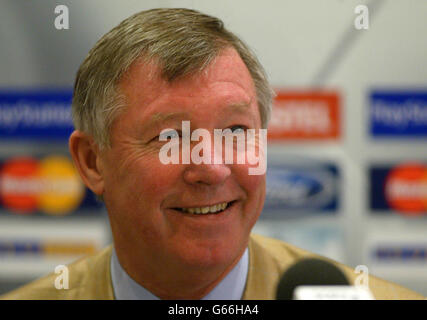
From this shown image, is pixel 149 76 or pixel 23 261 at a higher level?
pixel 149 76

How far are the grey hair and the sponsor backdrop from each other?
4.8 inches

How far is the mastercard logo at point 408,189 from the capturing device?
4.65ft

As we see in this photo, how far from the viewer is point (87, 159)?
1249mm

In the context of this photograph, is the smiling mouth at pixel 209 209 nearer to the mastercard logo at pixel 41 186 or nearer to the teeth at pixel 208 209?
the teeth at pixel 208 209

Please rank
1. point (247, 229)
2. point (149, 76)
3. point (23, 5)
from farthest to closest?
point (23, 5) → point (247, 229) → point (149, 76)

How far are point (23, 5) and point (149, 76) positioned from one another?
1.56 feet

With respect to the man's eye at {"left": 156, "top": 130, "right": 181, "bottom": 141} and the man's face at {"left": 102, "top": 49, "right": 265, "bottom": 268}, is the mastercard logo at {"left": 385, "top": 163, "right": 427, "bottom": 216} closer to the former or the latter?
the man's face at {"left": 102, "top": 49, "right": 265, "bottom": 268}

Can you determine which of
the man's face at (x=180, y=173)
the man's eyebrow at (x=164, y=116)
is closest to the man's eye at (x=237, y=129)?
the man's face at (x=180, y=173)

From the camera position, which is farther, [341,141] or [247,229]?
[341,141]

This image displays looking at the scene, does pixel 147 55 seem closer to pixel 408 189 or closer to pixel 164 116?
pixel 164 116

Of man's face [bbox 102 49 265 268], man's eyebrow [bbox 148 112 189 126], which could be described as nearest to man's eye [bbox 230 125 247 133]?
man's face [bbox 102 49 265 268]
